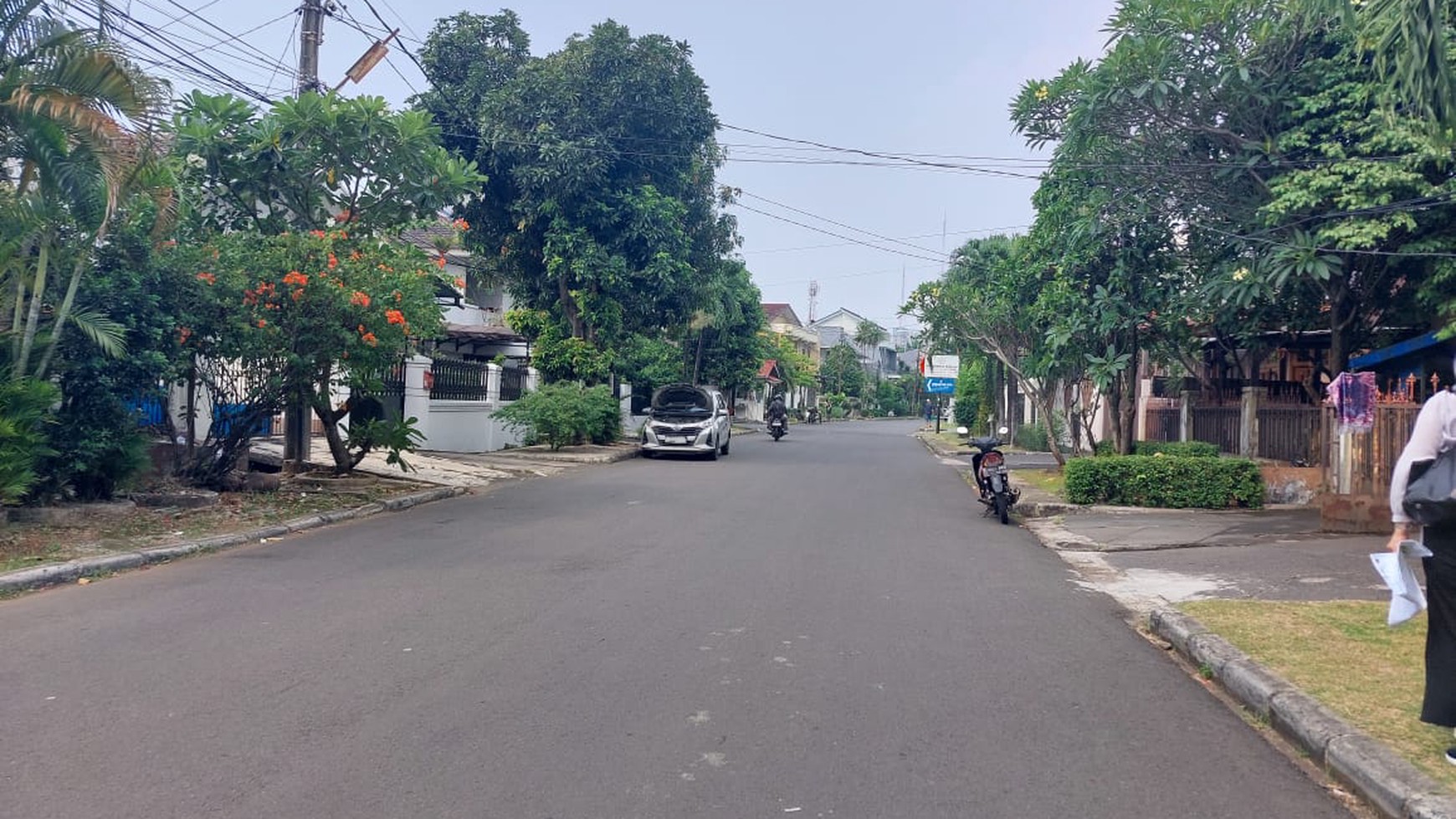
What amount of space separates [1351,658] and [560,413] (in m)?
20.0

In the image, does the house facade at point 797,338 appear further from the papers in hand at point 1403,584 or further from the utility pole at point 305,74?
the papers in hand at point 1403,584

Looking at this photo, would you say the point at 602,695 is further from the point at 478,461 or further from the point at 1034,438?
the point at 1034,438

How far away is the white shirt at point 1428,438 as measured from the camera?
4.86m

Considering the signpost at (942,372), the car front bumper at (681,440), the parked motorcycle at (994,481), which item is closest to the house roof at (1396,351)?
the parked motorcycle at (994,481)

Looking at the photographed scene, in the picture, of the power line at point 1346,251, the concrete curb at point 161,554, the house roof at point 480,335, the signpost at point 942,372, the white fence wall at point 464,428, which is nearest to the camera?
the concrete curb at point 161,554

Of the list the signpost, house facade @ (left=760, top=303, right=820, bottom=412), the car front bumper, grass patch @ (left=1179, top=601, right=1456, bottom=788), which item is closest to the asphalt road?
grass patch @ (left=1179, top=601, right=1456, bottom=788)

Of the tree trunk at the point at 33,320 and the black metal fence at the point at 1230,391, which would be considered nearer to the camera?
the tree trunk at the point at 33,320

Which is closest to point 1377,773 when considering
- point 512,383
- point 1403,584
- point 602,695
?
point 1403,584

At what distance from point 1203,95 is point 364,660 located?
12852mm

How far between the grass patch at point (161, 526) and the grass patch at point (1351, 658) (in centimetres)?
919

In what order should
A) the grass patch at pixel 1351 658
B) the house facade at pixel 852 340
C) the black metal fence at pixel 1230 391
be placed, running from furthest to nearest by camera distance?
the house facade at pixel 852 340 < the black metal fence at pixel 1230 391 < the grass patch at pixel 1351 658

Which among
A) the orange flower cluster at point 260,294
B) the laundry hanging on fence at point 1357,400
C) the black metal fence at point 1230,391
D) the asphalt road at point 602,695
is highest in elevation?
the orange flower cluster at point 260,294

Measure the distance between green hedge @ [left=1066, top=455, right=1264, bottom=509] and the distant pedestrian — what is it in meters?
10.7

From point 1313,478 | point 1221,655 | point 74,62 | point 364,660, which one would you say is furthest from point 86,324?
point 1313,478
